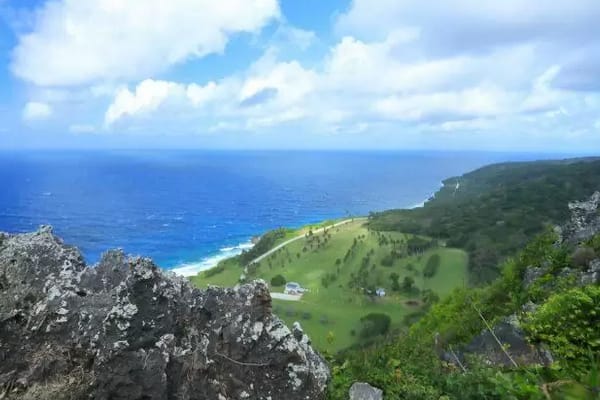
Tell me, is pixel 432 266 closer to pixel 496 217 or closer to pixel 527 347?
pixel 496 217

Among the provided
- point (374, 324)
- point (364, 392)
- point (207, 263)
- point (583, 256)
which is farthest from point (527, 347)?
point (207, 263)

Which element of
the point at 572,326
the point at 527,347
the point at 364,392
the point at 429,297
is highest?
the point at 572,326

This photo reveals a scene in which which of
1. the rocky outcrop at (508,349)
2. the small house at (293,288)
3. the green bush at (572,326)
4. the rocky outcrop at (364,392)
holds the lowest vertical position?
the small house at (293,288)

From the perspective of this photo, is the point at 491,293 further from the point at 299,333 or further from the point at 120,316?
the point at 120,316

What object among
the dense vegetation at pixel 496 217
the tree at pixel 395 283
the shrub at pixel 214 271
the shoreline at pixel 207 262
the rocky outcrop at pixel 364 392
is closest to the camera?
the rocky outcrop at pixel 364 392

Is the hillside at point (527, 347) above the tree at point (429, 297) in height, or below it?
above

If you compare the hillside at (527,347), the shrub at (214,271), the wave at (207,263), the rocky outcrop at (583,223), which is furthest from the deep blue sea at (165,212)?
the rocky outcrop at (583,223)

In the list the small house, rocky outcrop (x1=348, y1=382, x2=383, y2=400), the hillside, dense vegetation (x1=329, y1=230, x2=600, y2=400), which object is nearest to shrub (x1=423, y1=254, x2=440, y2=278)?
the small house

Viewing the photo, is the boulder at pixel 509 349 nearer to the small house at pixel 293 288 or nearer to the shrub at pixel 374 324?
the shrub at pixel 374 324
